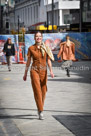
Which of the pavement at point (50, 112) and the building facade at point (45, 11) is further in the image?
the building facade at point (45, 11)

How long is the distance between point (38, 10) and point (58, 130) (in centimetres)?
10420

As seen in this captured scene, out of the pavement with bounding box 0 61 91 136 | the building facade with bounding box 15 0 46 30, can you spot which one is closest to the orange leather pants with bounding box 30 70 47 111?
the pavement with bounding box 0 61 91 136

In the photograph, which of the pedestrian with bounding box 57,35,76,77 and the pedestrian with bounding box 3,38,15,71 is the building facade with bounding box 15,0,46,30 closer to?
the pedestrian with bounding box 3,38,15,71

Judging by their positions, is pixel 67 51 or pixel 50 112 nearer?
pixel 50 112

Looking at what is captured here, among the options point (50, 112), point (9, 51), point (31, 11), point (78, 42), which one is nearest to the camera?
point (50, 112)

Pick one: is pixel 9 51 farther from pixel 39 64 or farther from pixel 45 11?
pixel 45 11

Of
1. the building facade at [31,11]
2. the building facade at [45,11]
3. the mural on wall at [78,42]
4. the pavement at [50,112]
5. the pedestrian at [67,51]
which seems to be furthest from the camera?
the building facade at [31,11]

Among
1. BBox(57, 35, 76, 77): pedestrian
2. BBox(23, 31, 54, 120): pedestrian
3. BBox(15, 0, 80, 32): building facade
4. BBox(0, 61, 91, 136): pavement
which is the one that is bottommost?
BBox(0, 61, 91, 136): pavement

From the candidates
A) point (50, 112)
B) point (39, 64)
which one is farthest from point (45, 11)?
point (39, 64)

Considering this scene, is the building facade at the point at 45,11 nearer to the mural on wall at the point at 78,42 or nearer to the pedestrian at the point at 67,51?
the mural on wall at the point at 78,42

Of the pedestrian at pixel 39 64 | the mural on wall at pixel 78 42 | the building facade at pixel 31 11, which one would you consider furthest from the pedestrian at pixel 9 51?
the building facade at pixel 31 11

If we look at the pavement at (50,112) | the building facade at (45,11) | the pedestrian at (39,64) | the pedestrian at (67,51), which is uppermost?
the building facade at (45,11)

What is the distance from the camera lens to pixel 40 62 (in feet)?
34.9

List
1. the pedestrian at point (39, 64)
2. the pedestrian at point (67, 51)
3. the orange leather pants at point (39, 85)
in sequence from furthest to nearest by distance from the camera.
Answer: the pedestrian at point (67, 51), the pedestrian at point (39, 64), the orange leather pants at point (39, 85)
